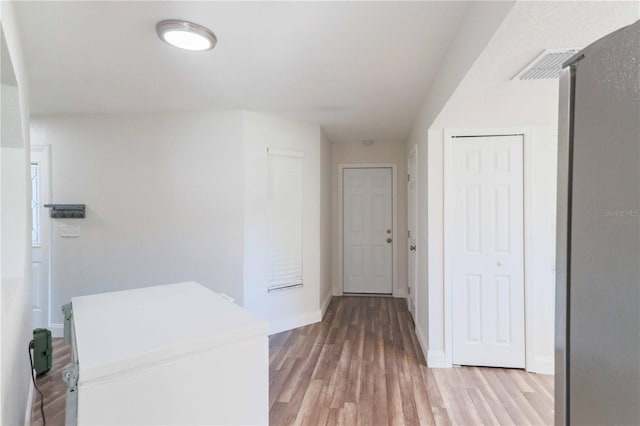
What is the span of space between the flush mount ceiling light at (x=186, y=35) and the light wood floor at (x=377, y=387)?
217 centimetres

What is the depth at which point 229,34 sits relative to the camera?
1.88 m

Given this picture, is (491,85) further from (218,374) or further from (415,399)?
(415,399)

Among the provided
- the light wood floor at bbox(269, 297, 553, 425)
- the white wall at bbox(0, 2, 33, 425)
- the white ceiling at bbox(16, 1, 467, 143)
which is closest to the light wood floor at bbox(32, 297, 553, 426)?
the light wood floor at bbox(269, 297, 553, 425)

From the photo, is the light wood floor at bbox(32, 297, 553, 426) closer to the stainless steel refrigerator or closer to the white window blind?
the white window blind

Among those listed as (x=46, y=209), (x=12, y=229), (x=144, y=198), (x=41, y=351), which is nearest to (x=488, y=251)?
(x=12, y=229)

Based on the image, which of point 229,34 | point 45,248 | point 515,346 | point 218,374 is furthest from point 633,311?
point 45,248

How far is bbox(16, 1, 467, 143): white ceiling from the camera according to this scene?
1.66 m

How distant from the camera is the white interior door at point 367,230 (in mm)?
5199

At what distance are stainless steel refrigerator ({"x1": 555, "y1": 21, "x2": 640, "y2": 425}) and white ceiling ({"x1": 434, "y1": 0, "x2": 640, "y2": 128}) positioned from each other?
49 cm

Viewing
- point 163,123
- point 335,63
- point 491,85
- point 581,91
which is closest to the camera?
point 581,91

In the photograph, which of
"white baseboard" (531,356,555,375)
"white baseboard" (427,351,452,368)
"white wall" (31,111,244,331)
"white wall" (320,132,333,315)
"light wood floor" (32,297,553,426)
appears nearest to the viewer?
"light wood floor" (32,297,553,426)

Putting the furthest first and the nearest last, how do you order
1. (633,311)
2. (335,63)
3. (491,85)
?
1. (335,63)
2. (491,85)
3. (633,311)

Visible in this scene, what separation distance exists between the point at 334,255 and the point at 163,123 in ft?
9.99

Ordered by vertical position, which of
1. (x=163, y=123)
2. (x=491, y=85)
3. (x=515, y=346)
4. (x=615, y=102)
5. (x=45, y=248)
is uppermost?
(x=163, y=123)
